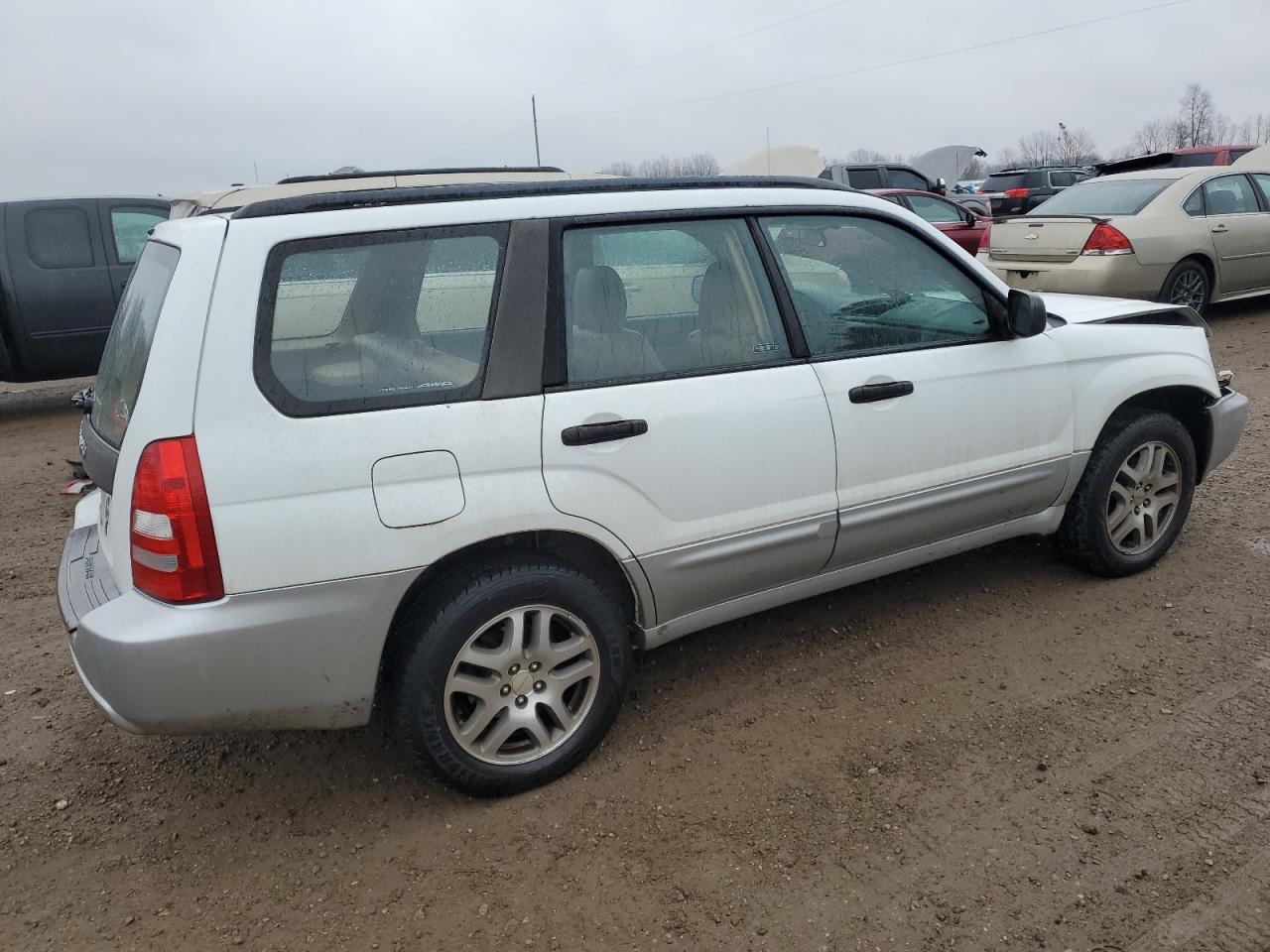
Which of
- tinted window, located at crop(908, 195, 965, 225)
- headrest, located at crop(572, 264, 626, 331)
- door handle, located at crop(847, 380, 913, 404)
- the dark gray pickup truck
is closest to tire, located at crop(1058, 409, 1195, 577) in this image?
door handle, located at crop(847, 380, 913, 404)

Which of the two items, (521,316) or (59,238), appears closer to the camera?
(521,316)

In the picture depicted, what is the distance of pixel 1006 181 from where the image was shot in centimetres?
2250

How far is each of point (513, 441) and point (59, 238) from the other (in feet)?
24.6

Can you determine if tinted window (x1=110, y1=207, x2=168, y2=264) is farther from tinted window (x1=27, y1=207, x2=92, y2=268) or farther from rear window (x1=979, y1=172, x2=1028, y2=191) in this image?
rear window (x1=979, y1=172, x2=1028, y2=191)

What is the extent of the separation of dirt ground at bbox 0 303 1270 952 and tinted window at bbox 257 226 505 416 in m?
1.24

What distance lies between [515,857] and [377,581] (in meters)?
0.84

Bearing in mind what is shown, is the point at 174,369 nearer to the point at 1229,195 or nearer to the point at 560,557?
the point at 560,557

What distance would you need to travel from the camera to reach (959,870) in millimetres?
2461

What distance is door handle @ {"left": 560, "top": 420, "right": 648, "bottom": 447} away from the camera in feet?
8.91

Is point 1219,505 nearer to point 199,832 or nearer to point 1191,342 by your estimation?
point 1191,342

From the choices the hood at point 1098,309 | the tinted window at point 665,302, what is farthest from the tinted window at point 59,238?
the hood at point 1098,309

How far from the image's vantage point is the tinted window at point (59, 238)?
8133mm

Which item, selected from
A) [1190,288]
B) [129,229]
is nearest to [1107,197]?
[1190,288]

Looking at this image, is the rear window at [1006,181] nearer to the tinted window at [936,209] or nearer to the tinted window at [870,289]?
the tinted window at [936,209]
